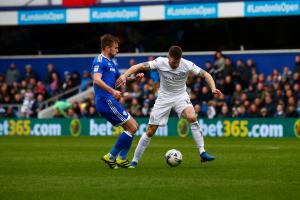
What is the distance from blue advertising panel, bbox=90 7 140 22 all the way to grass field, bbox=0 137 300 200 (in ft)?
47.4

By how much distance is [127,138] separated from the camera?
1309cm

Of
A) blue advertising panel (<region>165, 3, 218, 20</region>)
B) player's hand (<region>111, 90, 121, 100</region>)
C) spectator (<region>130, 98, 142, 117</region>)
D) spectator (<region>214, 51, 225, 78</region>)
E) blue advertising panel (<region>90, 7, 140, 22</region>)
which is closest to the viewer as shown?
player's hand (<region>111, 90, 121, 100</region>)

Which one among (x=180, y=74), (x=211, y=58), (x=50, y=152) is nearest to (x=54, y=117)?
(x=211, y=58)

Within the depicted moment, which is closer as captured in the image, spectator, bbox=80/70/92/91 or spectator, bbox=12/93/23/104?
spectator, bbox=80/70/92/91

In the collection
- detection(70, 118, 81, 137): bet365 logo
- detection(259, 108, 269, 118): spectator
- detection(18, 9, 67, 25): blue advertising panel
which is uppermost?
detection(18, 9, 67, 25): blue advertising panel

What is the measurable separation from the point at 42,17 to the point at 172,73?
19.7 m

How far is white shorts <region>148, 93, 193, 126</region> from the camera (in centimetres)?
1370

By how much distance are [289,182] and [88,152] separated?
837 centimetres

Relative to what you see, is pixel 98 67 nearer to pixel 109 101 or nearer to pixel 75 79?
pixel 109 101

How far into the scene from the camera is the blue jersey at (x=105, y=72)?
1295cm

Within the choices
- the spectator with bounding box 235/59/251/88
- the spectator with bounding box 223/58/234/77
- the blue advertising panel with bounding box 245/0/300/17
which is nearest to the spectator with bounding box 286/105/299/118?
the spectator with bounding box 235/59/251/88

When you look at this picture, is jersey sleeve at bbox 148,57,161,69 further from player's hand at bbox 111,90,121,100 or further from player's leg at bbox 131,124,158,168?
player's hand at bbox 111,90,121,100

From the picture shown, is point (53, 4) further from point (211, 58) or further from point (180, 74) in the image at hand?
point (180, 74)

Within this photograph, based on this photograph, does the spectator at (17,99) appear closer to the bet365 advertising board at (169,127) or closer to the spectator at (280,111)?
the bet365 advertising board at (169,127)
